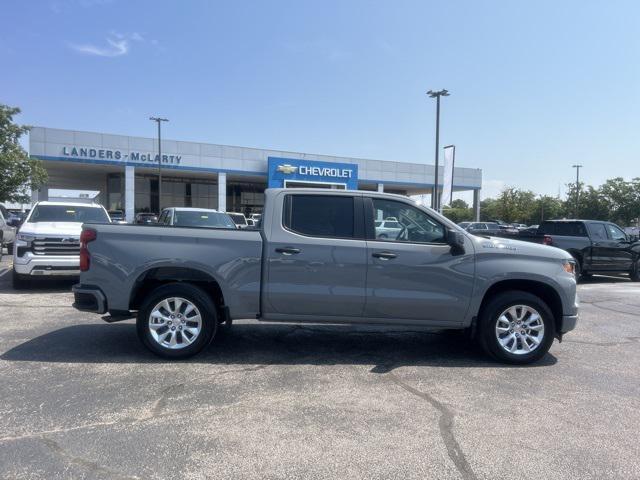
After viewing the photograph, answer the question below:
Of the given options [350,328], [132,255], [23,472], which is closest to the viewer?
[23,472]

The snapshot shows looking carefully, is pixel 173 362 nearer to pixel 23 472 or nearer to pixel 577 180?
pixel 23 472

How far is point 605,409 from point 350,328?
141 inches

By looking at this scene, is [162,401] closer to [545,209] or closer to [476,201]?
[476,201]

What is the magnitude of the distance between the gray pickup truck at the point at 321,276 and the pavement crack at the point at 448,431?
961 mm

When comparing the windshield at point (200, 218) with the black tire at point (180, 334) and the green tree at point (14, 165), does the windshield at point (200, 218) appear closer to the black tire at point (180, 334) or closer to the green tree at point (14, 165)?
the black tire at point (180, 334)

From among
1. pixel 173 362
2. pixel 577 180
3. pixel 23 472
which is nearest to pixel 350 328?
pixel 173 362

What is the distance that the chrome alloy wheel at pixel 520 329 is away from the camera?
18.3 ft

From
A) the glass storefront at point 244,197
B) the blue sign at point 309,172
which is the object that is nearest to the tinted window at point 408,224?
the blue sign at point 309,172

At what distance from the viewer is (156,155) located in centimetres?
3834

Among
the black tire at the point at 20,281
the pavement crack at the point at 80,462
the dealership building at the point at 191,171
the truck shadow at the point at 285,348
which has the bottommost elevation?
the pavement crack at the point at 80,462

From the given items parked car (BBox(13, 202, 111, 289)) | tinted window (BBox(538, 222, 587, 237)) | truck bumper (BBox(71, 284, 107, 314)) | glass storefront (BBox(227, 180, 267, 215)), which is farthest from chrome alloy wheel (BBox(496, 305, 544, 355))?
glass storefront (BBox(227, 180, 267, 215))

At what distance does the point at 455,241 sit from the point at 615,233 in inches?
435

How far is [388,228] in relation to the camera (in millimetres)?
5602

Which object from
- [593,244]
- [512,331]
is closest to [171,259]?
[512,331]
